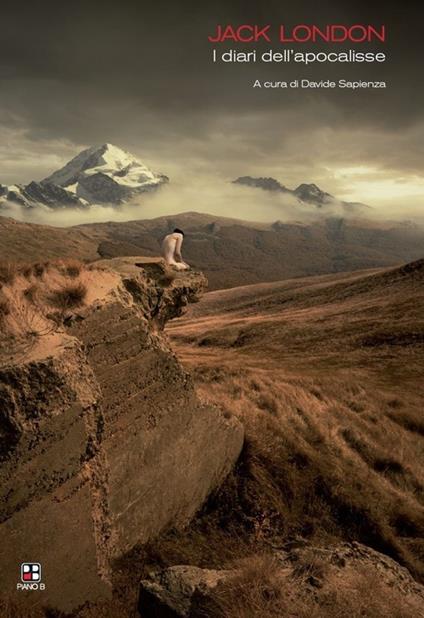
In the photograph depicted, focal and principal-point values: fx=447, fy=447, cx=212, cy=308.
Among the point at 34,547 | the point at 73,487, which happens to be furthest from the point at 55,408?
the point at 34,547

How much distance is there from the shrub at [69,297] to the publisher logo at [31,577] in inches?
190

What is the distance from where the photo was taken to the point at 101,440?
9.05 metres

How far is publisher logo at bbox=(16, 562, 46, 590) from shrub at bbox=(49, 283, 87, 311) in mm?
4828

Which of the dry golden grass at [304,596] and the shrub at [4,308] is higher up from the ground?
the shrub at [4,308]

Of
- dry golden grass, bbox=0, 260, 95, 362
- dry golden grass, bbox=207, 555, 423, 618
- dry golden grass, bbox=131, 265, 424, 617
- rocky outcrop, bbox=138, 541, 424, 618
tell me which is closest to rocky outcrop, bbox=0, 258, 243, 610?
dry golden grass, bbox=0, 260, 95, 362

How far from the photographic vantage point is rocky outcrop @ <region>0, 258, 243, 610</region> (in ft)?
25.0

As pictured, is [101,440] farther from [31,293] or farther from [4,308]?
[31,293]

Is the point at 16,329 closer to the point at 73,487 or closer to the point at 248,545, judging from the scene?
the point at 73,487

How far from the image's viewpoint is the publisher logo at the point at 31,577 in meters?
7.58

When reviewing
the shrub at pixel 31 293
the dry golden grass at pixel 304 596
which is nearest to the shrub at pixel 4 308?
the shrub at pixel 31 293

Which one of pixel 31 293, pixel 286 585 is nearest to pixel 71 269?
pixel 31 293

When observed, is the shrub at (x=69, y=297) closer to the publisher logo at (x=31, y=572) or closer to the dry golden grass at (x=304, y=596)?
the publisher logo at (x=31, y=572)

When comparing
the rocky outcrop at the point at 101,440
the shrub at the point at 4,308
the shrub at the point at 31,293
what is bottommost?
the rocky outcrop at the point at 101,440

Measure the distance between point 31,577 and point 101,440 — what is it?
2.53m
